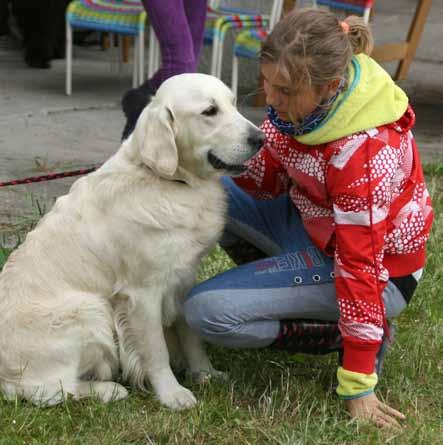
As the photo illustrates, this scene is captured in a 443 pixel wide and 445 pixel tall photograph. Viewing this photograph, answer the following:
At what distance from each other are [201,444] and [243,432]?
0.14 meters

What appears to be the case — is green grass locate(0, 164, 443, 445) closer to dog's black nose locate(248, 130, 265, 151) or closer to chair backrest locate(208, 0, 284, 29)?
dog's black nose locate(248, 130, 265, 151)

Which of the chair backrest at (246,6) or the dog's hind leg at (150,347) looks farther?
the chair backrest at (246,6)

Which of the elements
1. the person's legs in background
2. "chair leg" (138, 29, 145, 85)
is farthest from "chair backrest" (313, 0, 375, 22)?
the person's legs in background

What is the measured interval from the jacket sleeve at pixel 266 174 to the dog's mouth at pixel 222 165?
0.12 m

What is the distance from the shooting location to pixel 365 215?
8.69 ft

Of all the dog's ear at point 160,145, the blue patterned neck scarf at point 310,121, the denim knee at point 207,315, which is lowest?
the denim knee at point 207,315

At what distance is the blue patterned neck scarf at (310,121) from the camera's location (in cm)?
269

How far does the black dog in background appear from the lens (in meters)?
8.32

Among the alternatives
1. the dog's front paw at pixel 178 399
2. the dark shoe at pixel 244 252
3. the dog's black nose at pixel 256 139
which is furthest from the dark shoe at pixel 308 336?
the dog's black nose at pixel 256 139

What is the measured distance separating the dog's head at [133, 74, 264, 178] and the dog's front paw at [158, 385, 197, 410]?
71 cm

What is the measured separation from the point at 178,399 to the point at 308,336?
47 cm

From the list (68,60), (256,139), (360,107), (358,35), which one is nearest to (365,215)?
(360,107)

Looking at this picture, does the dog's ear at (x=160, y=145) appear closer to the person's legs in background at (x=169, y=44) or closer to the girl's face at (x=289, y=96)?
the girl's face at (x=289, y=96)

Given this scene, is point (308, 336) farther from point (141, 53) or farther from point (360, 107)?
point (141, 53)
